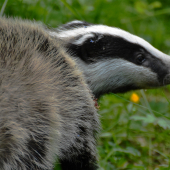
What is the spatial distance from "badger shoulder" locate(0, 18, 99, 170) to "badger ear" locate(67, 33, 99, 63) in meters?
0.42

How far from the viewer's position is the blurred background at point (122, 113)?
7.30 feet

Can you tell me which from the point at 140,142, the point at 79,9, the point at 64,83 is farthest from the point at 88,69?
the point at 79,9

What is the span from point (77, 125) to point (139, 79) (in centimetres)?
92

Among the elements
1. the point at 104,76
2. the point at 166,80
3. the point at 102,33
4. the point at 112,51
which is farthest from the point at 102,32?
the point at 166,80

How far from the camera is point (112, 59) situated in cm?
221

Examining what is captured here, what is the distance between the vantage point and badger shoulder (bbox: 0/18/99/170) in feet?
4.00

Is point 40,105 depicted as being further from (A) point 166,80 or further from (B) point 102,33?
(A) point 166,80

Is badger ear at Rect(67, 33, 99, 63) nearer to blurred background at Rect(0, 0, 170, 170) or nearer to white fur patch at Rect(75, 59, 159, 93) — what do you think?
white fur patch at Rect(75, 59, 159, 93)

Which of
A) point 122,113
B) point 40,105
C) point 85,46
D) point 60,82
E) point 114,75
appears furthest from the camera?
point 122,113

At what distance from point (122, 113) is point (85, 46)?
3.66 ft

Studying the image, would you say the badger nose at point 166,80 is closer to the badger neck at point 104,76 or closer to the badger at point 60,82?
the badger at point 60,82

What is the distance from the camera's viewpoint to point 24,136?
48.6 inches

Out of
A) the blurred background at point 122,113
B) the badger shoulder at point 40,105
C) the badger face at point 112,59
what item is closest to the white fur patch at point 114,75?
the badger face at point 112,59

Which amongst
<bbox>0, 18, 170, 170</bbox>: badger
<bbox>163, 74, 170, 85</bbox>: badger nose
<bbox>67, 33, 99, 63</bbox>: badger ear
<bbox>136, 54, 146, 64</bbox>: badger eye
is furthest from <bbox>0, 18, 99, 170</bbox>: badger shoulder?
<bbox>163, 74, 170, 85</bbox>: badger nose
